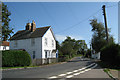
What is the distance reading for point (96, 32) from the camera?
119 feet

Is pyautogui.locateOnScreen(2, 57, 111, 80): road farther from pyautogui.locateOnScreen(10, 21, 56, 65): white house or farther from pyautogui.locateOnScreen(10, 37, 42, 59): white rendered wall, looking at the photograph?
pyautogui.locateOnScreen(10, 37, 42, 59): white rendered wall

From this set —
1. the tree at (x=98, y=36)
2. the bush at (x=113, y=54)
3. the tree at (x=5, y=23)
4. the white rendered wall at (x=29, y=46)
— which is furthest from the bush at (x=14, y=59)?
the tree at (x=98, y=36)

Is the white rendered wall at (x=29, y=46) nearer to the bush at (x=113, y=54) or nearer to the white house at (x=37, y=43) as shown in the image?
Answer: the white house at (x=37, y=43)

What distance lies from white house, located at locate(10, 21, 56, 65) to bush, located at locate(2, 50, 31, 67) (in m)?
5.79

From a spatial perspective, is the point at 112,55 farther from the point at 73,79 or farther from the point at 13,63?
the point at 13,63

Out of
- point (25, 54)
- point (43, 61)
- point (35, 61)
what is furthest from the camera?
point (43, 61)

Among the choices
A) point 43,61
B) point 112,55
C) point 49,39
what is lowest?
point 43,61

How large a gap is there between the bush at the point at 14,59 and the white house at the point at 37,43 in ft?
19.0

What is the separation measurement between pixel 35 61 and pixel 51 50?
7733 millimetres

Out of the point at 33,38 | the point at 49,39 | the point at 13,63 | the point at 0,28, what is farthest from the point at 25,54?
the point at 49,39

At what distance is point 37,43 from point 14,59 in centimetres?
1103

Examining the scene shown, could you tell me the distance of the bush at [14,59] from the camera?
58.8 ft

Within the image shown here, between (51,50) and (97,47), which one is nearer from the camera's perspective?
(51,50)

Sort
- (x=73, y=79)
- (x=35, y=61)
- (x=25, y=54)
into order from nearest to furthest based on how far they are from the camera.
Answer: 1. (x=73, y=79)
2. (x=25, y=54)
3. (x=35, y=61)
